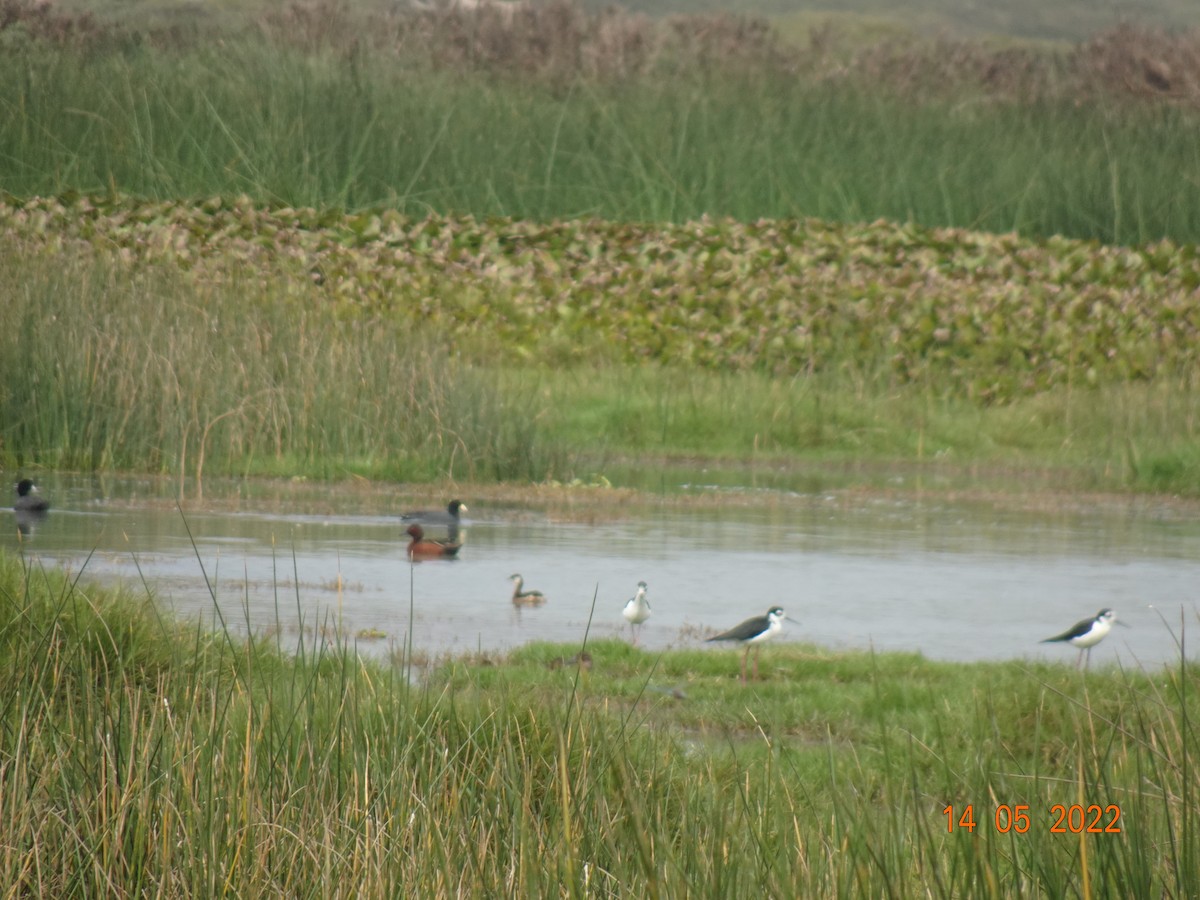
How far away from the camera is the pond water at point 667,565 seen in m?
9.43

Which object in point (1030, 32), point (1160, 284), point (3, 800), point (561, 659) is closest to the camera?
point (3, 800)

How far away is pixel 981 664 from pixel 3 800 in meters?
5.03

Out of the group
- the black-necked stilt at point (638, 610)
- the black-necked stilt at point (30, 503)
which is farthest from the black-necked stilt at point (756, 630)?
the black-necked stilt at point (30, 503)

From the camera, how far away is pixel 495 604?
1019cm

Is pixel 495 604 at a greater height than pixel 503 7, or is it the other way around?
pixel 503 7

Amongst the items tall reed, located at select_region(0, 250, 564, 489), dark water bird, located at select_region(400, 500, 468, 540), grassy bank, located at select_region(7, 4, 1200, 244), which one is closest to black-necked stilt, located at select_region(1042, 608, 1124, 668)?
dark water bird, located at select_region(400, 500, 468, 540)

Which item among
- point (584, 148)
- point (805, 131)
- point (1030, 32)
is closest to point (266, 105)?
point (584, 148)

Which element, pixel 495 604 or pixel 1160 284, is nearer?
pixel 495 604

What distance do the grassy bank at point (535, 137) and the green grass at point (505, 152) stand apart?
4cm

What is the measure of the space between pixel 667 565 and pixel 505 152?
15977mm

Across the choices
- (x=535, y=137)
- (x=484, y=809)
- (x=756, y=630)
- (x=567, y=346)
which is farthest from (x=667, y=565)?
(x=535, y=137)

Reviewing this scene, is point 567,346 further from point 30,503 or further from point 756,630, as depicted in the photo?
point 756,630

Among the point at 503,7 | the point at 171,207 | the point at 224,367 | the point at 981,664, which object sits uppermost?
the point at 503,7

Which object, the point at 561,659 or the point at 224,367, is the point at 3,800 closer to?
the point at 561,659
